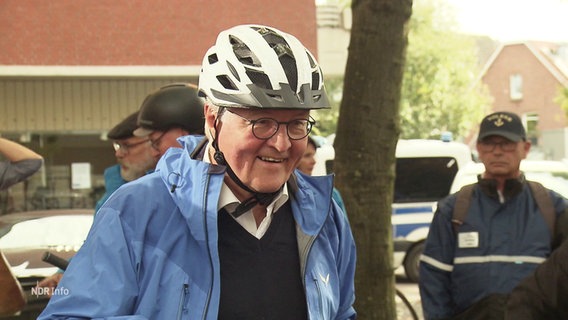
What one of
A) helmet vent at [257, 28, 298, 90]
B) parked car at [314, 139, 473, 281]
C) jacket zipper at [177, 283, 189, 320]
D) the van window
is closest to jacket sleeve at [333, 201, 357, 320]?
helmet vent at [257, 28, 298, 90]

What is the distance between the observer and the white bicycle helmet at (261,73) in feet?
7.61

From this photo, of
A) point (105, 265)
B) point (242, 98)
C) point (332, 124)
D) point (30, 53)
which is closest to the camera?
point (105, 265)

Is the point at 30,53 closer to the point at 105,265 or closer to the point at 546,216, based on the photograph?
the point at 546,216

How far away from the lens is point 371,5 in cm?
604

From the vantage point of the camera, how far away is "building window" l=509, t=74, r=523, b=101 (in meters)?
53.9

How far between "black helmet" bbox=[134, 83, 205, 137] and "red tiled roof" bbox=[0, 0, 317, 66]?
422 inches

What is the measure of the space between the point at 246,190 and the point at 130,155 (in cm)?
192

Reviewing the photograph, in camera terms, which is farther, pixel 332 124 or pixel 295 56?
pixel 332 124

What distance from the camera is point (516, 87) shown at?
54312 mm

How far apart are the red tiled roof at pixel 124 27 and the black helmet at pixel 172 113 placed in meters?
10.7

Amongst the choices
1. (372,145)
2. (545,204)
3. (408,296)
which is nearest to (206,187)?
(545,204)

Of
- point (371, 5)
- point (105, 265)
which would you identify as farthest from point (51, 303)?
point (371, 5)

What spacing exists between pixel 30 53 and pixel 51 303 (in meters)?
12.7

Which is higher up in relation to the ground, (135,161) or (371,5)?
(371,5)
